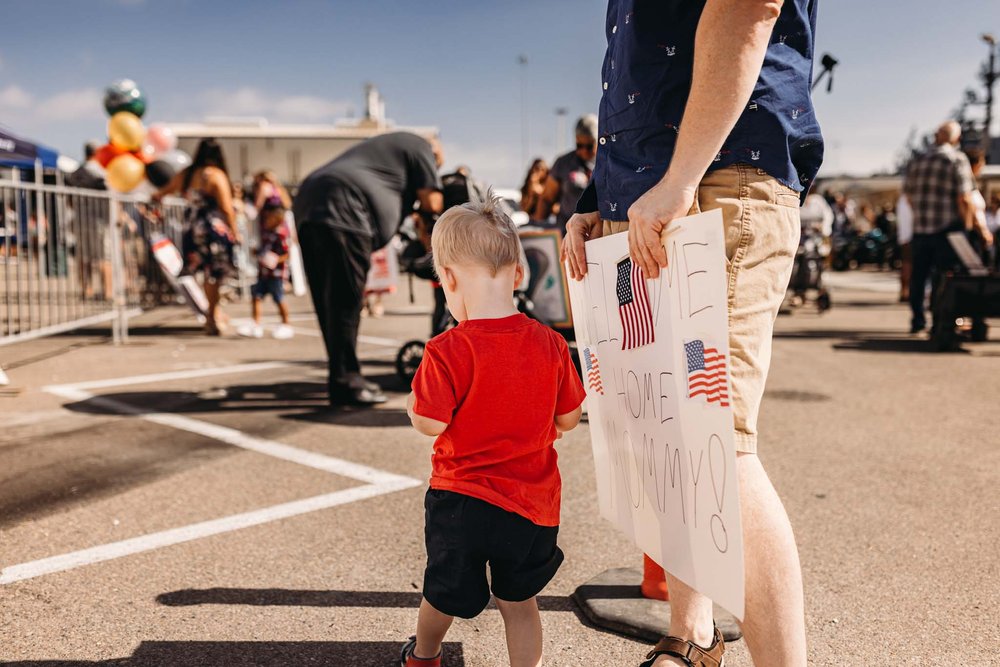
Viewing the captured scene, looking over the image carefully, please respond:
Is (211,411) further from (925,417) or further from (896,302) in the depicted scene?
(896,302)

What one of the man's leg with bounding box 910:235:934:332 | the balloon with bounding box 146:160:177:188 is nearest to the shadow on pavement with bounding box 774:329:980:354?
the man's leg with bounding box 910:235:934:332

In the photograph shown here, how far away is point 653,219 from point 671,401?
0.40 metres

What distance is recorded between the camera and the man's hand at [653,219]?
1688 millimetres

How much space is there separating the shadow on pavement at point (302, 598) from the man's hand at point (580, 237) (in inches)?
41.2

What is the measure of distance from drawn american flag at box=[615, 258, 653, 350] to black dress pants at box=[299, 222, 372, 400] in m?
3.16

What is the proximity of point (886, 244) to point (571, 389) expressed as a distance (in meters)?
22.9

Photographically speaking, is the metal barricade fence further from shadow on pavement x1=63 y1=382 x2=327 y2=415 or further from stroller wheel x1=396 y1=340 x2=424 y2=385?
stroller wheel x1=396 y1=340 x2=424 y2=385

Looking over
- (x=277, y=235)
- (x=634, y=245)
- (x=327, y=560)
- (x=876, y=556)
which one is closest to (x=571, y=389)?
(x=634, y=245)

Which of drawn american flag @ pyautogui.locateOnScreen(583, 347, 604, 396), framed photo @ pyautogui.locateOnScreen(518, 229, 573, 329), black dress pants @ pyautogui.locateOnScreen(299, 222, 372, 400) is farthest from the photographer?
framed photo @ pyautogui.locateOnScreen(518, 229, 573, 329)

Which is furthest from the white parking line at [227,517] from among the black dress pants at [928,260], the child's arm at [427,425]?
the black dress pants at [928,260]

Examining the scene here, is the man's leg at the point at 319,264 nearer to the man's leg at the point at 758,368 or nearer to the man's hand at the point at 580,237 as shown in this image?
the man's hand at the point at 580,237

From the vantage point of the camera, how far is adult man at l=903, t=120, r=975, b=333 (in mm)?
8031

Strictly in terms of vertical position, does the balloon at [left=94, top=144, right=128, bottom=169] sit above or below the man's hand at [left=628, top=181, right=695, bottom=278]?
above

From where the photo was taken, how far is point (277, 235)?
902cm
